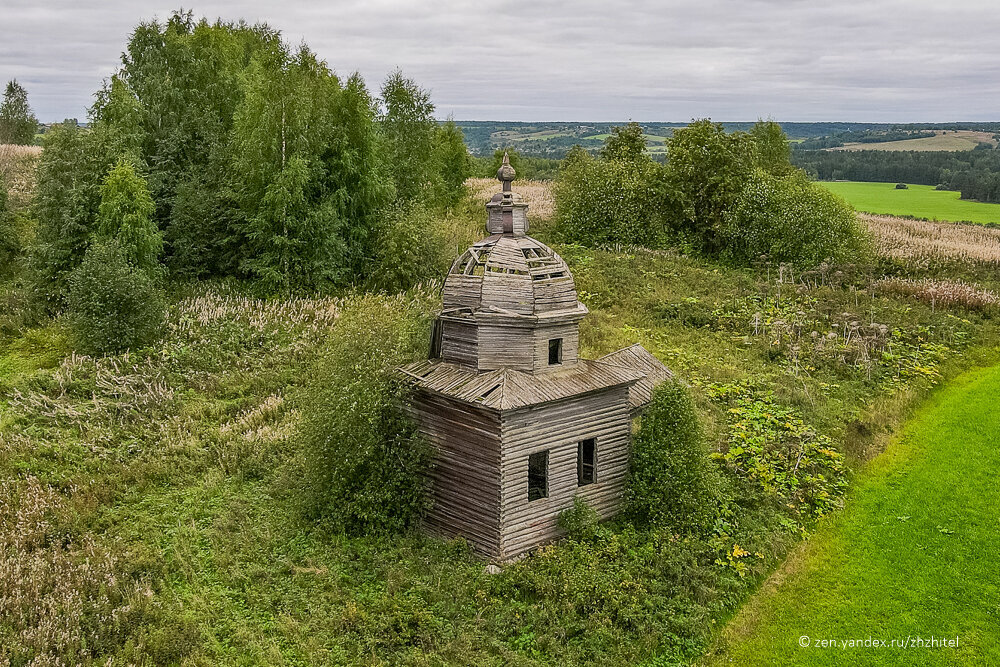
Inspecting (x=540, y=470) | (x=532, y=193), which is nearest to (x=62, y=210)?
(x=540, y=470)

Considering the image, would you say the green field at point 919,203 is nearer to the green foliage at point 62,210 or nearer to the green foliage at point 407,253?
the green foliage at point 407,253

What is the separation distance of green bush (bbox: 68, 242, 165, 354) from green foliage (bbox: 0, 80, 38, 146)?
148 ft

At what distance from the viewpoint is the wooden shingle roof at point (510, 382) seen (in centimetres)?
1388

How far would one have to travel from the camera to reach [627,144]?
52.3m

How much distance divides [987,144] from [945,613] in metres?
162

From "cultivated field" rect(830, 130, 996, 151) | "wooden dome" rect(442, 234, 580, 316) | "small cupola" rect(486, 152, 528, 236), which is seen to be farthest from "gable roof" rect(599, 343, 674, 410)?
"cultivated field" rect(830, 130, 996, 151)

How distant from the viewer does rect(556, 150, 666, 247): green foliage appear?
1731 inches

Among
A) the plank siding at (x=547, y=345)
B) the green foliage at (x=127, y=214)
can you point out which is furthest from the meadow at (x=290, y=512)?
the plank siding at (x=547, y=345)

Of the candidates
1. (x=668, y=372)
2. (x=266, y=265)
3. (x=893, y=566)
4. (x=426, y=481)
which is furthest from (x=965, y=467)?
(x=266, y=265)

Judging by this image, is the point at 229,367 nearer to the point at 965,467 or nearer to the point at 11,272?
the point at 11,272

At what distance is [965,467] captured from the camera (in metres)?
19.7

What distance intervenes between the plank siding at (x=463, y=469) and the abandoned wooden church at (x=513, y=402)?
0.02m

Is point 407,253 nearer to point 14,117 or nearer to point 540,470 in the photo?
point 540,470

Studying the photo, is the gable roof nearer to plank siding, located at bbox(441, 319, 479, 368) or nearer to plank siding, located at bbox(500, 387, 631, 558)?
plank siding, located at bbox(500, 387, 631, 558)
